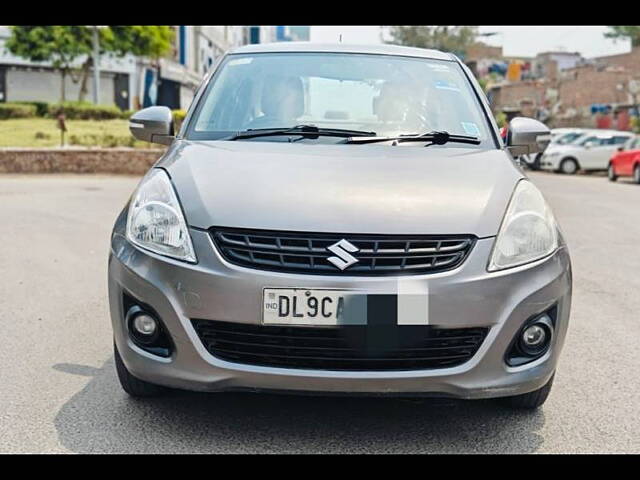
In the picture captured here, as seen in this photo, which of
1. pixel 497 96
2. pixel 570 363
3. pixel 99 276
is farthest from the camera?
pixel 497 96

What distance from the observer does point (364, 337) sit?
2.88 metres

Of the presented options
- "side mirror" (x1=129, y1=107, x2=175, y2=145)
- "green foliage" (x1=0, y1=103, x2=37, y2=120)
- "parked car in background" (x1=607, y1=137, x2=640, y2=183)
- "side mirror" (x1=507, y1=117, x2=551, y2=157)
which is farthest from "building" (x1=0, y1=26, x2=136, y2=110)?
"side mirror" (x1=507, y1=117, x2=551, y2=157)

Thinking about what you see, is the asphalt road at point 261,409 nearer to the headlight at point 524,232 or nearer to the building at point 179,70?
the headlight at point 524,232

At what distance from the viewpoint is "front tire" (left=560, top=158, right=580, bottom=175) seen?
89.1 ft

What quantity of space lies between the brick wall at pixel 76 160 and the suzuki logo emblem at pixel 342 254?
17683 mm

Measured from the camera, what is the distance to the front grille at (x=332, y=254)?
291 centimetres

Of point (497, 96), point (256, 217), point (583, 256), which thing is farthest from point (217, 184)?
point (497, 96)

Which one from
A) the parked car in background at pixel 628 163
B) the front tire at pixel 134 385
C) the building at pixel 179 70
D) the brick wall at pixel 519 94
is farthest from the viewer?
the building at pixel 179 70

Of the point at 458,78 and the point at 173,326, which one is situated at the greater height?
the point at 458,78

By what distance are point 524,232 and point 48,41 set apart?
1588 inches

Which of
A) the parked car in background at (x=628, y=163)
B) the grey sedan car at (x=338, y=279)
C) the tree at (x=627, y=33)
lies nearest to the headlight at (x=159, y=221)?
the grey sedan car at (x=338, y=279)

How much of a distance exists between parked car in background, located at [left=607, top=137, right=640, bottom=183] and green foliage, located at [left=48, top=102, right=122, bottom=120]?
20962 mm

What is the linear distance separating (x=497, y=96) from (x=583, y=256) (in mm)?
50090
